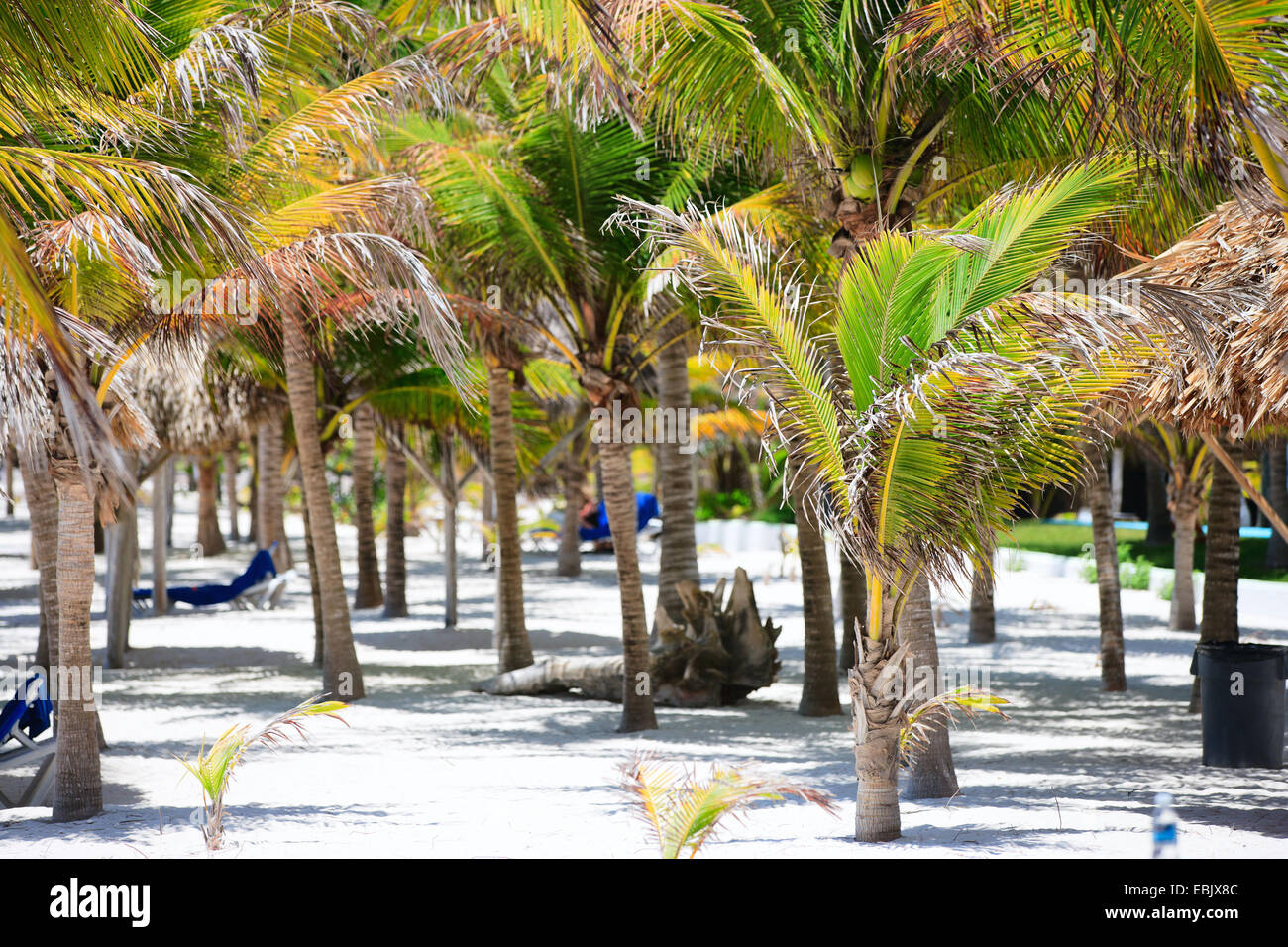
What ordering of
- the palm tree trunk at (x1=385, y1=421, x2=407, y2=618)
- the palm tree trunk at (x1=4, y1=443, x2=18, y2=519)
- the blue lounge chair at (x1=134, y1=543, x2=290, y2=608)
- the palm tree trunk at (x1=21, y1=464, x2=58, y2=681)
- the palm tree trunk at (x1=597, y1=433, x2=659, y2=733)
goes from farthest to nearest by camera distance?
the palm tree trunk at (x1=385, y1=421, x2=407, y2=618) → the blue lounge chair at (x1=134, y1=543, x2=290, y2=608) → the palm tree trunk at (x1=597, y1=433, x2=659, y2=733) → the palm tree trunk at (x1=21, y1=464, x2=58, y2=681) → the palm tree trunk at (x1=4, y1=443, x2=18, y2=519)

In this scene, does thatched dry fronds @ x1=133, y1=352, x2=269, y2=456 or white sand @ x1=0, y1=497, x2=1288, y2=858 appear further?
thatched dry fronds @ x1=133, y1=352, x2=269, y2=456

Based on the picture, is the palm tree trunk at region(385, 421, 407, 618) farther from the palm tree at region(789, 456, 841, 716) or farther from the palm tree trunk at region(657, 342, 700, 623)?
the palm tree at region(789, 456, 841, 716)

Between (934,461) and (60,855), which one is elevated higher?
(934,461)

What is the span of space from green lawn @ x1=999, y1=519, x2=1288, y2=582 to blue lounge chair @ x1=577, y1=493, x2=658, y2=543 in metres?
9.72

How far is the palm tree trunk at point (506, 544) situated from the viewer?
508 inches

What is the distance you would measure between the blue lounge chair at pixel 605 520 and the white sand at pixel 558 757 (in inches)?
530

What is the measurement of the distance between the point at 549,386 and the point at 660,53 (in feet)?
38.9

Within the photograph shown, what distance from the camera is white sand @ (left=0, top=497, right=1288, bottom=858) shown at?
20.5ft

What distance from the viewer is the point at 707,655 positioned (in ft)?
38.3

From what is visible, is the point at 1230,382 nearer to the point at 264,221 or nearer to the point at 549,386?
the point at 264,221

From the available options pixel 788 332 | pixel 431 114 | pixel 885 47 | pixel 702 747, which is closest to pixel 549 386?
pixel 431 114

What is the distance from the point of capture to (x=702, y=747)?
9.36 metres

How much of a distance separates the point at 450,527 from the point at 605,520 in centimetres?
1393

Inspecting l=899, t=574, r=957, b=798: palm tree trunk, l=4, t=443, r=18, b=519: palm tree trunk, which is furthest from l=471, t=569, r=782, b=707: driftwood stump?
l=4, t=443, r=18, b=519: palm tree trunk
